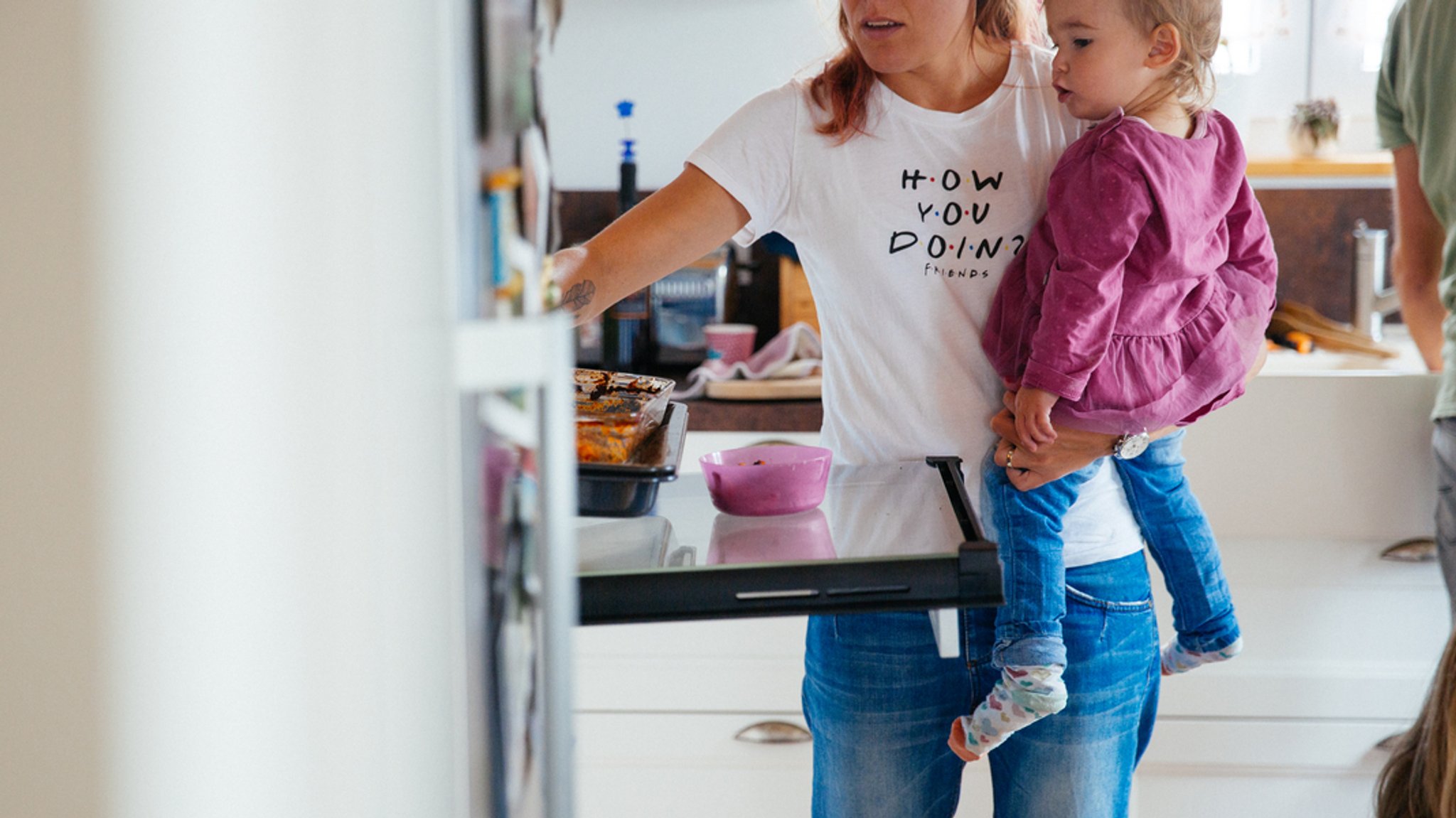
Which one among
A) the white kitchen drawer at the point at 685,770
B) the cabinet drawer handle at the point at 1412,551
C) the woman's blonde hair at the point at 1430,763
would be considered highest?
the cabinet drawer handle at the point at 1412,551

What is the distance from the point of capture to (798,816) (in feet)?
6.29

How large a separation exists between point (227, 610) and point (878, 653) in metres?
0.81

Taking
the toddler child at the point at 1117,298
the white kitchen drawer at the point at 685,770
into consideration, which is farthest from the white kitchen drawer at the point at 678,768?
the toddler child at the point at 1117,298

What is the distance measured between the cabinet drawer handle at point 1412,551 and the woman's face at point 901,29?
1259 mm

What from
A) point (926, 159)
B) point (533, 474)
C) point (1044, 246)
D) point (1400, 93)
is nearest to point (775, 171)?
point (926, 159)

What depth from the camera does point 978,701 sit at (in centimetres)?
112

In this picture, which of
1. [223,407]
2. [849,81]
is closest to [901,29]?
[849,81]

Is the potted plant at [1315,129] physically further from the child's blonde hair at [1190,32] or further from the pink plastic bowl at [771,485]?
the pink plastic bowl at [771,485]

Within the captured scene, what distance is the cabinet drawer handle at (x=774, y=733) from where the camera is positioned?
191 cm

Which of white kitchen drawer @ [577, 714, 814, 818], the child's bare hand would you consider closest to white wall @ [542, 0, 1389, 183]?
white kitchen drawer @ [577, 714, 814, 818]

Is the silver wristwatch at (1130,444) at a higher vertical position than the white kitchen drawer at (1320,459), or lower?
higher

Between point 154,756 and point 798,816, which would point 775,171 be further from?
point 798,816

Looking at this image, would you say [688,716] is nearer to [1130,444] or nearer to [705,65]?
[1130,444]

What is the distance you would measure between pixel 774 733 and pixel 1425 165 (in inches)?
47.7
